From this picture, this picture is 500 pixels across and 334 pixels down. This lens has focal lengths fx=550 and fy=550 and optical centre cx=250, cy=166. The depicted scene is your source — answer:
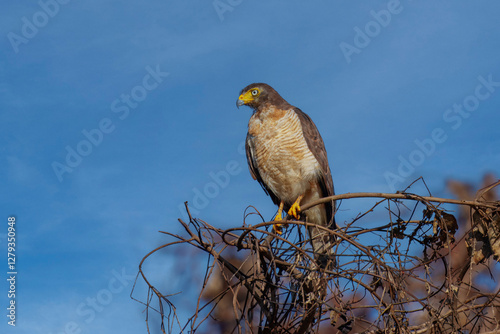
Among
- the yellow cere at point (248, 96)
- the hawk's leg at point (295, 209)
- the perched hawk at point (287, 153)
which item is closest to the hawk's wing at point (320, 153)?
the perched hawk at point (287, 153)

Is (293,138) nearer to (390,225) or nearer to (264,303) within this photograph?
(390,225)

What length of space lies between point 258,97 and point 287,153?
81 cm

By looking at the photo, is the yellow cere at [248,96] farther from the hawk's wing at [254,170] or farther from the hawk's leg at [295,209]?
the hawk's leg at [295,209]

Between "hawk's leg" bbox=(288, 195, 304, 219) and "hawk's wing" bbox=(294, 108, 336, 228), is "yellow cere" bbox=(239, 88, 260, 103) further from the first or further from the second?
"hawk's leg" bbox=(288, 195, 304, 219)

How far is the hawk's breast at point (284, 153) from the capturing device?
237 inches

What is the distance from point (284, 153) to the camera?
19.8 ft

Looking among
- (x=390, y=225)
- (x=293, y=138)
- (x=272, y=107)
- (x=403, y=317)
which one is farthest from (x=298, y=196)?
(x=403, y=317)

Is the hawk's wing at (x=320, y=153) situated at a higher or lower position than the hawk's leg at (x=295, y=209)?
higher

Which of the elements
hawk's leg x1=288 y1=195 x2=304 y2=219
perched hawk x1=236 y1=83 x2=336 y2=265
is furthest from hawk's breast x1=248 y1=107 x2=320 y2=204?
hawk's leg x1=288 y1=195 x2=304 y2=219

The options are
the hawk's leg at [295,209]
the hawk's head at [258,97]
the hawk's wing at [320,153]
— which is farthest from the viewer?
the hawk's head at [258,97]

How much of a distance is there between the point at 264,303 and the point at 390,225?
101cm

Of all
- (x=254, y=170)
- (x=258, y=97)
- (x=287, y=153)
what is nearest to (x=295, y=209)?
(x=287, y=153)

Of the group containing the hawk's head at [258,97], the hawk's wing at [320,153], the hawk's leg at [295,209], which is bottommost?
the hawk's leg at [295,209]

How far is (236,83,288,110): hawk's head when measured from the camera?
636 cm
